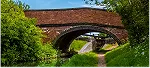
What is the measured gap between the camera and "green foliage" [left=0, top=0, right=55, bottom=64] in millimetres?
35219

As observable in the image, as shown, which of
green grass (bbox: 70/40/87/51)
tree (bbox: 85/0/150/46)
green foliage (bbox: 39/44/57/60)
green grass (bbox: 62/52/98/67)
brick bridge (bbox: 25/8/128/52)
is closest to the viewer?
green grass (bbox: 62/52/98/67)

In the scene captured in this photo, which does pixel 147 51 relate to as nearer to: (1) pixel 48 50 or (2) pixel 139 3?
(2) pixel 139 3

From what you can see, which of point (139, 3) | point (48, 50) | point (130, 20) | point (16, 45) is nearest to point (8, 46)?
point (16, 45)

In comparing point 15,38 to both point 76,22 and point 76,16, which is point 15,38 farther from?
point 76,16

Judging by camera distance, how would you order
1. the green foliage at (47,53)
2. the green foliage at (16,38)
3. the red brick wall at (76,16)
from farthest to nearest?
the red brick wall at (76,16), the green foliage at (47,53), the green foliage at (16,38)

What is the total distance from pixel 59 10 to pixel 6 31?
15.4 meters

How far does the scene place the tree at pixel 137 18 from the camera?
25.4 m

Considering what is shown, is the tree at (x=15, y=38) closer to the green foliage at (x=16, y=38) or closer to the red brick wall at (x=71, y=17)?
the green foliage at (x=16, y=38)

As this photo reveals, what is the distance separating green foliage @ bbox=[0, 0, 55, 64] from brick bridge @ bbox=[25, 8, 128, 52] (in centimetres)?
810

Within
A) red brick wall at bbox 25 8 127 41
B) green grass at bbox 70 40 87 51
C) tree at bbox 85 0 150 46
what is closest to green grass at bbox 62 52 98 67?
tree at bbox 85 0 150 46

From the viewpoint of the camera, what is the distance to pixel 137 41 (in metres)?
31.0

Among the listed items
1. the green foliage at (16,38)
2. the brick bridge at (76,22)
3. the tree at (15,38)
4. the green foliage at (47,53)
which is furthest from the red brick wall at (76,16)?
the tree at (15,38)

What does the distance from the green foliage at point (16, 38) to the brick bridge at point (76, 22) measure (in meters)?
8.10

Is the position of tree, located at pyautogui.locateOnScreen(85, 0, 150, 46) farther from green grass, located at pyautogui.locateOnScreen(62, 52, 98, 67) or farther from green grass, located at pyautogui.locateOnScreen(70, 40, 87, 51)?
green grass, located at pyautogui.locateOnScreen(70, 40, 87, 51)
